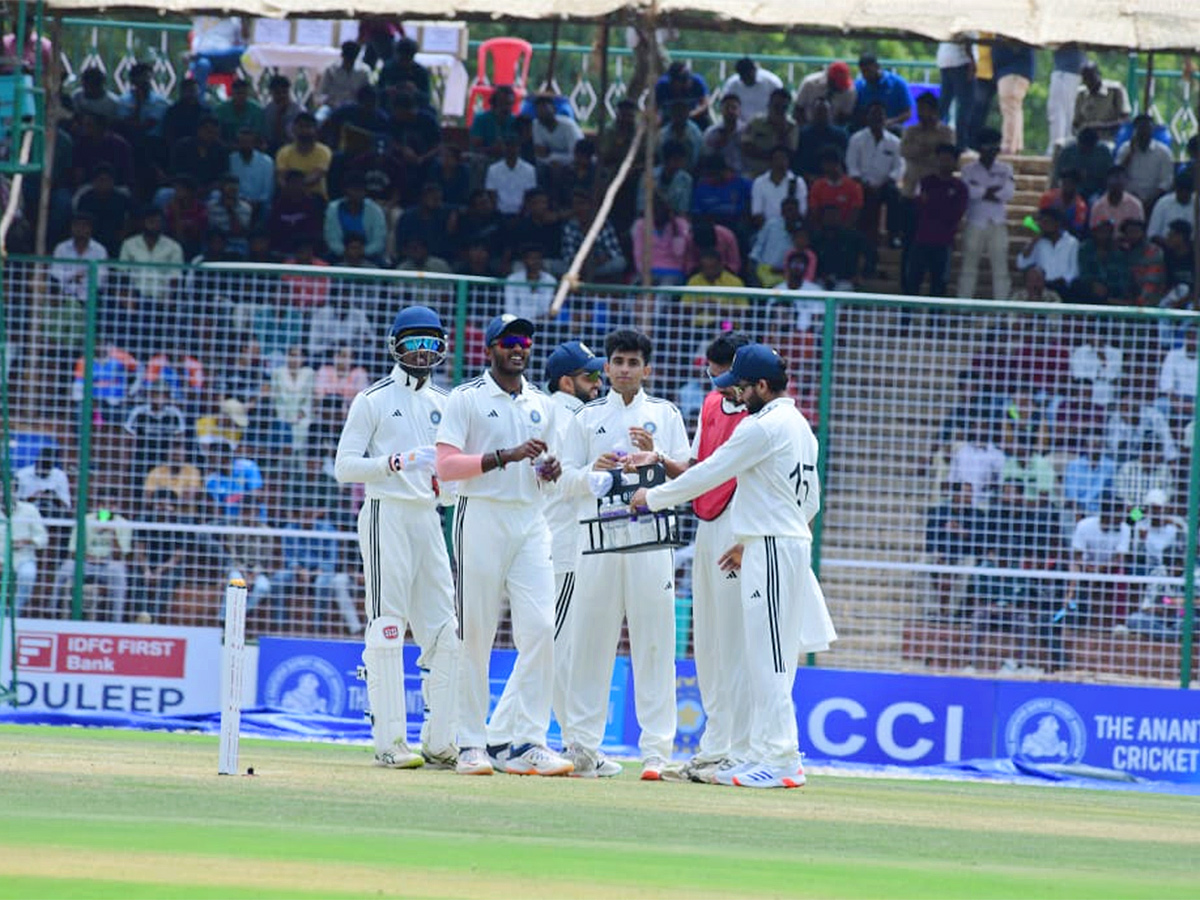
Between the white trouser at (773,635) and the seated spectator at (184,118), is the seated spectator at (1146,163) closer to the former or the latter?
the seated spectator at (184,118)

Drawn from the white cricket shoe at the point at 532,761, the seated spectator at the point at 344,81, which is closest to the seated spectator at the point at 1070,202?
the seated spectator at the point at 344,81

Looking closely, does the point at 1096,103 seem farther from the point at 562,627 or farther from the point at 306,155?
Result: the point at 562,627

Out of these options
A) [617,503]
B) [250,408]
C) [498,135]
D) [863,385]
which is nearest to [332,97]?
[498,135]

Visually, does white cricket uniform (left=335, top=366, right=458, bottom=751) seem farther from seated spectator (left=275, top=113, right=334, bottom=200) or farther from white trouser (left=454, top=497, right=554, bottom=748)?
seated spectator (left=275, top=113, right=334, bottom=200)

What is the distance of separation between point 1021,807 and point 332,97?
13.1 meters

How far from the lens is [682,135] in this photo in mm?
22578

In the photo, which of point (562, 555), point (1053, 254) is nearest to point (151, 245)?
point (562, 555)

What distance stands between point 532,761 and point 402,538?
141cm

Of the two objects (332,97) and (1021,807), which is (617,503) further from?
(332,97)

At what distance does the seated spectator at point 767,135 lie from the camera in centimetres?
2273

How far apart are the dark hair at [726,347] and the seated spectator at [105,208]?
8683 millimetres

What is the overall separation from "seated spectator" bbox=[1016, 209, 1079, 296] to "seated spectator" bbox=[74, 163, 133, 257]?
822 centimetres

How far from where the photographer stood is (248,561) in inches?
706

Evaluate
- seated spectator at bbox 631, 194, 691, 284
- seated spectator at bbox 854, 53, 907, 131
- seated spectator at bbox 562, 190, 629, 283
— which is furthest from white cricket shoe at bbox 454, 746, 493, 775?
seated spectator at bbox 854, 53, 907, 131
